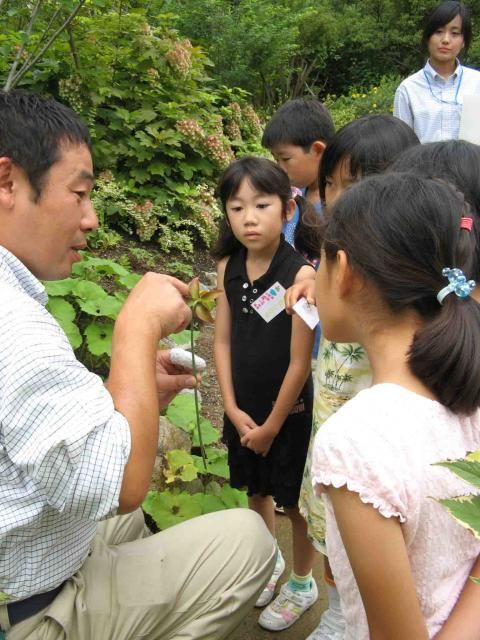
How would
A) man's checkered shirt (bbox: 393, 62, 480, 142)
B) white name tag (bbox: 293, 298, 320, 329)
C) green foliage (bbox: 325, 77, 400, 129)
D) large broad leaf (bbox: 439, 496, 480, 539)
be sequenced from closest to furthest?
large broad leaf (bbox: 439, 496, 480, 539) → white name tag (bbox: 293, 298, 320, 329) → man's checkered shirt (bbox: 393, 62, 480, 142) → green foliage (bbox: 325, 77, 400, 129)

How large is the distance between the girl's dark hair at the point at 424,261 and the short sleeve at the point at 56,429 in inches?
25.3

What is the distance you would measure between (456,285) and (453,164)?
666 millimetres

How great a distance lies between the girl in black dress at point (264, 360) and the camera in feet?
7.80

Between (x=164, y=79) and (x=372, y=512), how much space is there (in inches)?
229

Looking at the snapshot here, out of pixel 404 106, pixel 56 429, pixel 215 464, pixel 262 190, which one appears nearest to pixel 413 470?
pixel 56 429

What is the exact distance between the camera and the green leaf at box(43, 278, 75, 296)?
355 centimetres

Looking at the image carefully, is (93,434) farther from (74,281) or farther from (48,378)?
(74,281)

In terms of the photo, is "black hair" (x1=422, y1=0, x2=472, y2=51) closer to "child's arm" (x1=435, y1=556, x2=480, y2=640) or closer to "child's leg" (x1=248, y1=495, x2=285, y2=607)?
"child's leg" (x1=248, y1=495, x2=285, y2=607)

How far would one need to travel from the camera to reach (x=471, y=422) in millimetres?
1292

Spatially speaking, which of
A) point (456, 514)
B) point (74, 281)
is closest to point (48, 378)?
point (456, 514)

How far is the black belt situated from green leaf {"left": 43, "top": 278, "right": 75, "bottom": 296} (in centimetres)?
219

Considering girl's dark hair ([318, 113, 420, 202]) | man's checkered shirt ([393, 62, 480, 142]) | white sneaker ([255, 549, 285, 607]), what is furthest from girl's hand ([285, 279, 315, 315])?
man's checkered shirt ([393, 62, 480, 142])

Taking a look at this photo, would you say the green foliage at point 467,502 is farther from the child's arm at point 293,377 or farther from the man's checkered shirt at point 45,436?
the child's arm at point 293,377

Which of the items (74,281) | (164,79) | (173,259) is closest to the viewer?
(74,281)
